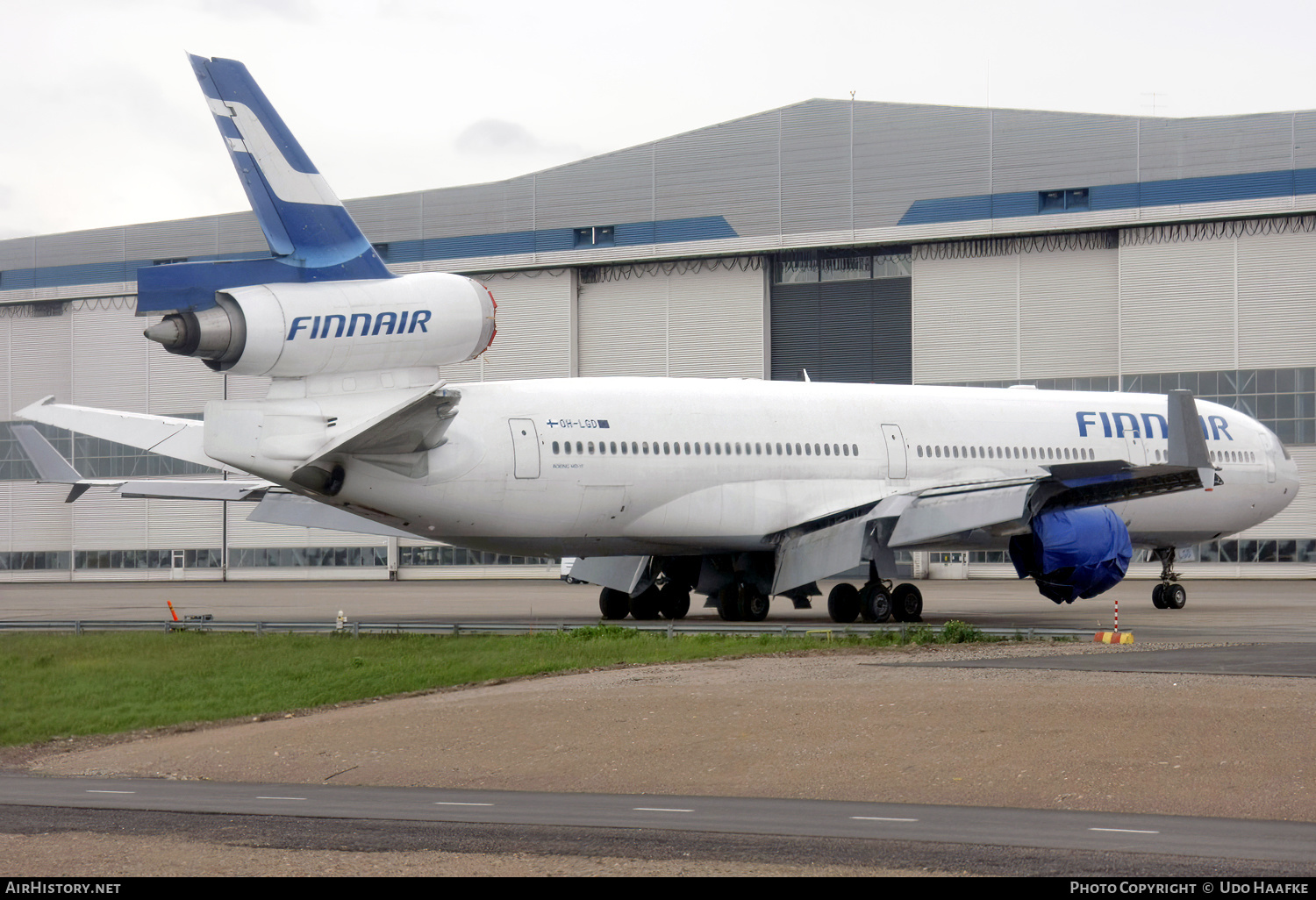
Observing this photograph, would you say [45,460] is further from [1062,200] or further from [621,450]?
[1062,200]

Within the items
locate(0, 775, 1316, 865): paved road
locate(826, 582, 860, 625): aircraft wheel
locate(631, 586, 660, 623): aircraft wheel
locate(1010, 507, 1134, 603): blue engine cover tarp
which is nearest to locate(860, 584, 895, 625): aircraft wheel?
locate(826, 582, 860, 625): aircraft wheel

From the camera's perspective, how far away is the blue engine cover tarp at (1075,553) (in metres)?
26.4

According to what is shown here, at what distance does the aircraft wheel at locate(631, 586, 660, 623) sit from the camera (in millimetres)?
30031

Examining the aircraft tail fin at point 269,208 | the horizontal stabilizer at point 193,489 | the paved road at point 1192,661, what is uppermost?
the aircraft tail fin at point 269,208

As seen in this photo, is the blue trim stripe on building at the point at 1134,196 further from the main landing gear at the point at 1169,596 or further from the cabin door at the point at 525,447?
the cabin door at the point at 525,447

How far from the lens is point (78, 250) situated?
69.2 meters

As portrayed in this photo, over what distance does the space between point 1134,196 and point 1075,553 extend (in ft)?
99.1

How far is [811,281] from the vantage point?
58.6 meters

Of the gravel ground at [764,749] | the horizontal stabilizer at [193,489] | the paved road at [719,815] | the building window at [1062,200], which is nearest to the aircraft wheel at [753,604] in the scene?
the horizontal stabilizer at [193,489]

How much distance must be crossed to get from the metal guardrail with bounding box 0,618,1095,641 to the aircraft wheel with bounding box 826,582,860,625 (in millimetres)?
358

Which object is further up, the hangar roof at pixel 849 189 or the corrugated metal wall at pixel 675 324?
the hangar roof at pixel 849 189

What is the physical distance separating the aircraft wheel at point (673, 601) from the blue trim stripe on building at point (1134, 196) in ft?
94.6

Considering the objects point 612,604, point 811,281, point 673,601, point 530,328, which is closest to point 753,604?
point 673,601
